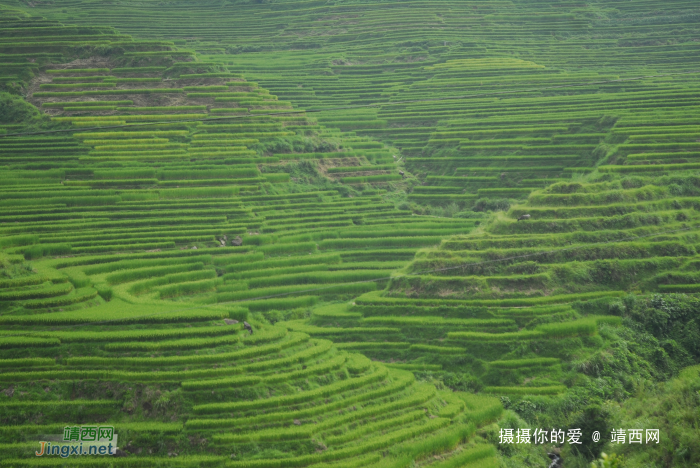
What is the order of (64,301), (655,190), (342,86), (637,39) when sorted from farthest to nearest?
(637,39) < (342,86) < (655,190) < (64,301)

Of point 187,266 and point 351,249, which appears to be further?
point 351,249

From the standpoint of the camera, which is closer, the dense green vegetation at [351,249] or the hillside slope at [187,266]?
the hillside slope at [187,266]

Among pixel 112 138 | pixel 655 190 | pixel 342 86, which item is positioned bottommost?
pixel 655 190

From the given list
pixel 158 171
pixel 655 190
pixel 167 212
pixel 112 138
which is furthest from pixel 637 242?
pixel 112 138

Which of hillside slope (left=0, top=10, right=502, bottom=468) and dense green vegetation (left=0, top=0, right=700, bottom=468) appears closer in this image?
hillside slope (left=0, top=10, right=502, bottom=468)

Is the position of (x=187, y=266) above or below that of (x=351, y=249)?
below

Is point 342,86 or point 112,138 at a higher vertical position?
point 342,86

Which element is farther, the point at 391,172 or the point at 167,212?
the point at 391,172

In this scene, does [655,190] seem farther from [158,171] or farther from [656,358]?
[158,171]
